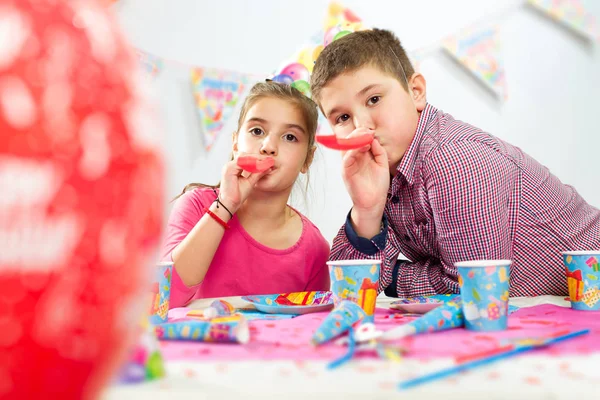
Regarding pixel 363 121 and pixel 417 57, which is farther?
pixel 417 57

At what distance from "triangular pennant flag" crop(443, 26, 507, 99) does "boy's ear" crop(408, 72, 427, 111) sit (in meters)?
1.19

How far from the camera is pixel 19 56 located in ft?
0.87

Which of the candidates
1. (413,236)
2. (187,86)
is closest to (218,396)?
(413,236)

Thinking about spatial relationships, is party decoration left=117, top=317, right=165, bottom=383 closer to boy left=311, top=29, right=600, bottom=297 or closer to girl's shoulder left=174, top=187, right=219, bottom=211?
boy left=311, top=29, right=600, bottom=297

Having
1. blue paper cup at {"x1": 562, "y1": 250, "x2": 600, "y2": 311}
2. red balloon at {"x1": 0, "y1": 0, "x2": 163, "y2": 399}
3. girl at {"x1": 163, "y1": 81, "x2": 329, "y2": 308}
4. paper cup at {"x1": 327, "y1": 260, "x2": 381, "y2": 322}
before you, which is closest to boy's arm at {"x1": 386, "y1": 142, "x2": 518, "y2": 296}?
blue paper cup at {"x1": 562, "y1": 250, "x2": 600, "y2": 311}

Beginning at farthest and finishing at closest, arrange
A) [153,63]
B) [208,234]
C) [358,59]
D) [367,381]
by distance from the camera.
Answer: [153,63] < [208,234] < [358,59] < [367,381]

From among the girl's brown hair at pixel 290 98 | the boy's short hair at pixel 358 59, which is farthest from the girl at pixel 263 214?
the boy's short hair at pixel 358 59

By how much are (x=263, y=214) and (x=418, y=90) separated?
576 millimetres

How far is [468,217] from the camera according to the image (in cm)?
109

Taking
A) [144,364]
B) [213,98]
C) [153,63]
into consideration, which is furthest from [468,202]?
[153,63]

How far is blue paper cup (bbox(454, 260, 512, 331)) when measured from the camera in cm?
63

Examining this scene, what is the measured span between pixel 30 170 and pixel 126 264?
2.7 inches

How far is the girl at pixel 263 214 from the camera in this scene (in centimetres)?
148

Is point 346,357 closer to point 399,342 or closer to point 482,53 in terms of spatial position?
point 399,342
